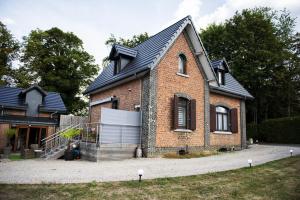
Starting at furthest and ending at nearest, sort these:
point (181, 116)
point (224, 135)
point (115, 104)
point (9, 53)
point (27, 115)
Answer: point (9, 53) < point (27, 115) < point (224, 135) < point (115, 104) < point (181, 116)

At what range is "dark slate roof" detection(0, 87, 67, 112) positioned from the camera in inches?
907

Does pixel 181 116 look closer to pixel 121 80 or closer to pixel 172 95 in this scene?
pixel 172 95

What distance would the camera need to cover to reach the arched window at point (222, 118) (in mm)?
18237

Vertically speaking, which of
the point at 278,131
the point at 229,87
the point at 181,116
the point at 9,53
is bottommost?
the point at 278,131

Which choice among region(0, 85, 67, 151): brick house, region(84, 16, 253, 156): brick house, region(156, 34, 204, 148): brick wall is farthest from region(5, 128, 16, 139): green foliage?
region(156, 34, 204, 148): brick wall

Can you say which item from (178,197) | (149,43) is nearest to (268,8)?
(149,43)

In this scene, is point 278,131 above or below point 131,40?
below

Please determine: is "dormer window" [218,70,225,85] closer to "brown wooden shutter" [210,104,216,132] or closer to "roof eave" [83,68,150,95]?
"brown wooden shutter" [210,104,216,132]

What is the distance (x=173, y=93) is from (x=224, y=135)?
5863 mm

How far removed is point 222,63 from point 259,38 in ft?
56.5

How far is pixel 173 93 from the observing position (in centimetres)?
1473

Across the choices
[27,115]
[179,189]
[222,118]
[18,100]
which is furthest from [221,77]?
[18,100]

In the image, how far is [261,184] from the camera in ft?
23.7

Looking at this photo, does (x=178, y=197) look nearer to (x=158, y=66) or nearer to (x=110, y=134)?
(x=110, y=134)
